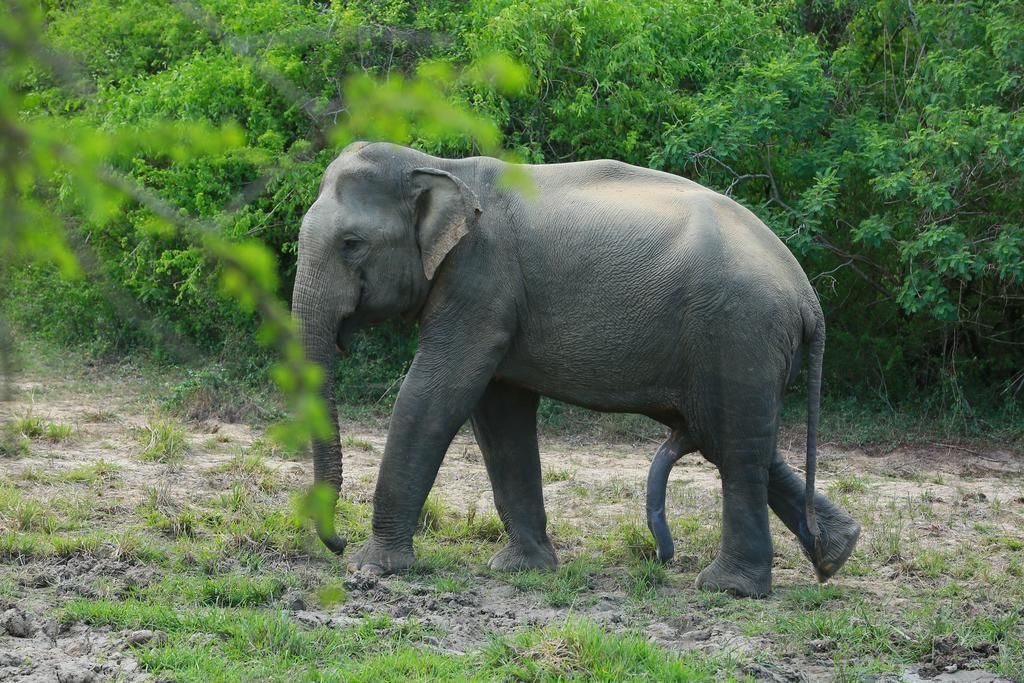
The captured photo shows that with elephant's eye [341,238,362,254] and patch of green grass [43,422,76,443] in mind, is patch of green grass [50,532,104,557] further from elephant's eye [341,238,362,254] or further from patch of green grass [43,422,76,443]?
patch of green grass [43,422,76,443]

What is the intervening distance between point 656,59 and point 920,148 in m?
2.54

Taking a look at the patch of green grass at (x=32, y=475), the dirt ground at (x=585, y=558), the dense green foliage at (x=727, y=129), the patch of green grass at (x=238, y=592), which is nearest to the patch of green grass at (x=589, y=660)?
the dirt ground at (x=585, y=558)

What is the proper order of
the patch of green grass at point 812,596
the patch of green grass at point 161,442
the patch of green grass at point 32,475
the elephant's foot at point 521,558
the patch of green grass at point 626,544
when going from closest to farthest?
the patch of green grass at point 812,596, the elephant's foot at point 521,558, the patch of green grass at point 626,544, the patch of green grass at point 32,475, the patch of green grass at point 161,442

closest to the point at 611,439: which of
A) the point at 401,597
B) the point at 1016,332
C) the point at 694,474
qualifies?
the point at 694,474

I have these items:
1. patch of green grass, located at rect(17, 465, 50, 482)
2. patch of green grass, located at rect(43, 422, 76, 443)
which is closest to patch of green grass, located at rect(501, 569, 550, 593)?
patch of green grass, located at rect(17, 465, 50, 482)

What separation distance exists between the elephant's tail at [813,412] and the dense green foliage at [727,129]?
14.0 ft

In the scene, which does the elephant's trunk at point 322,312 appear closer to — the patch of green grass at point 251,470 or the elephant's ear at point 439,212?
the elephant's ear at point 439,212

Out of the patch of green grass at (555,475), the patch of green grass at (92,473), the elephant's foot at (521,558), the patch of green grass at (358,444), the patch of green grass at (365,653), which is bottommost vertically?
the patch of green grass at (358,444)

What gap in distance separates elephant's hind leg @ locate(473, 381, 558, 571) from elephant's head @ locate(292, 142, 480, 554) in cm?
79

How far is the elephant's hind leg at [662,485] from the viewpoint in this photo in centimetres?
638

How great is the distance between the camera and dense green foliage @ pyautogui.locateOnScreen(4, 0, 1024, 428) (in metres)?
10.5

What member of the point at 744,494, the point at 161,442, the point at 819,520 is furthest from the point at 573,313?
the point at 161,442

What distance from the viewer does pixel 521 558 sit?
659cm

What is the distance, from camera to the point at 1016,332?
40.7 ft
